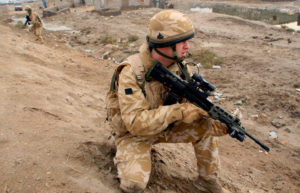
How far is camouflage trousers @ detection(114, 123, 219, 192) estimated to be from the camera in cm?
235

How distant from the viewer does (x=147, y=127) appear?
2.19 metres

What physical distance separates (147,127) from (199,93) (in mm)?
516

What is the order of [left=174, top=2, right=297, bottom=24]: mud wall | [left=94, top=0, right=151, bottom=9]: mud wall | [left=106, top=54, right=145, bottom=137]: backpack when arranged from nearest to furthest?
[left=106, top=54, right=145, bottom=137]: backpack < [left=174, top=2, right=297, bottom=24]: mud wall < [left=94, top=0, right=151, bottom=9]: mud wall

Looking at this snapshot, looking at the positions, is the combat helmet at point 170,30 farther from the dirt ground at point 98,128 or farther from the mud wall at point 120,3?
the mud wall at point 120,3

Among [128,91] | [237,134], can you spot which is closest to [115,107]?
[128,91]

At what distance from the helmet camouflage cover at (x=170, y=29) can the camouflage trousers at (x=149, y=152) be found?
0.84 m

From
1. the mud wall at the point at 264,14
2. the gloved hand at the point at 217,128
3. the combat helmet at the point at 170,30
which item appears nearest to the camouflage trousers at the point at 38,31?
the combat helmet at the point at 170,30

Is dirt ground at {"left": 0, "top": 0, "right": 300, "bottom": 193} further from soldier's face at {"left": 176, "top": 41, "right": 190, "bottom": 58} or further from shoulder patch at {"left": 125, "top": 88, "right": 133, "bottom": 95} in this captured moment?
soldier's face at {"left": 176, "top": 41, "right": 190, "bottom": 58}

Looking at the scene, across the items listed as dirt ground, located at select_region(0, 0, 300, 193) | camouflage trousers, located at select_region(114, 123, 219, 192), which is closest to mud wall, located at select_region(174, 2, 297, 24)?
dirt ground, located at select_region(0, 0, 300, 193)

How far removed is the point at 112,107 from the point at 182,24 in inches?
40.3

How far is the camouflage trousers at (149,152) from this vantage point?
2346mm

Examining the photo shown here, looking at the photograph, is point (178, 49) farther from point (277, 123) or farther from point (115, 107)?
point (277, 123)

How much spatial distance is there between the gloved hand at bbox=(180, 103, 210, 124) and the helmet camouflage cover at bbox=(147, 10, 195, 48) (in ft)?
1.78

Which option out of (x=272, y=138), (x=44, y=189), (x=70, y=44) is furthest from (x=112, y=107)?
(x=70, y=44)
